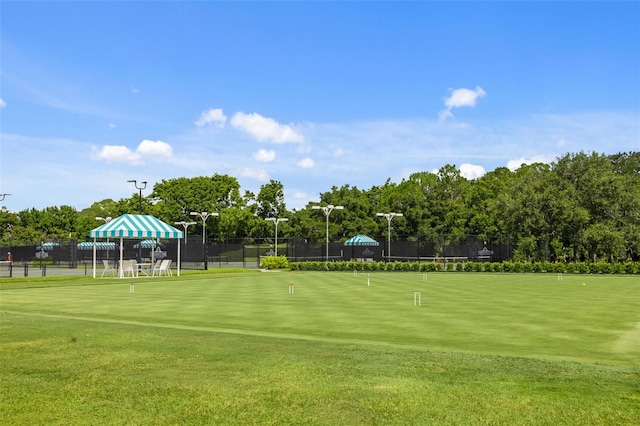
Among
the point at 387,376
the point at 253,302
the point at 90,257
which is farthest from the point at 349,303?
the point at 90,257

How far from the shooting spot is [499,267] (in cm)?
4484

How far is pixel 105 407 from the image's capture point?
19.4 feet

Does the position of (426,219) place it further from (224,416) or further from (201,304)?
(224,416)

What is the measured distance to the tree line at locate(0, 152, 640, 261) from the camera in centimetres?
4928

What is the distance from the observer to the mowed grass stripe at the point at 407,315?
10109 mm

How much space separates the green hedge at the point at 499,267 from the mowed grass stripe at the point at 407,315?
2223 cm

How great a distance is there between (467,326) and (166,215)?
86766 mm

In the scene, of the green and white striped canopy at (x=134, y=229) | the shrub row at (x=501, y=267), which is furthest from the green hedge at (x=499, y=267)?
the green and white striped canopy at (x=134, y=229)

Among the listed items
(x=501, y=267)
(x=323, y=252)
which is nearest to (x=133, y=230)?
(x=323, y=252)

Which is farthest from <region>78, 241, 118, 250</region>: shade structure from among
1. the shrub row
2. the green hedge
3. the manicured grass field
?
the manicured grass field

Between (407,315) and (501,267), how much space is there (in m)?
32.9

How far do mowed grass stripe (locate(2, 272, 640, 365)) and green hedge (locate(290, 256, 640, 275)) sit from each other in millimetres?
22227

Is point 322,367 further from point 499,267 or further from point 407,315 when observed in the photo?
point 499,267

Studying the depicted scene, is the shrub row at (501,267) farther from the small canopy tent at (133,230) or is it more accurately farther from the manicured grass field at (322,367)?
the manicured grass field at (322,367)
